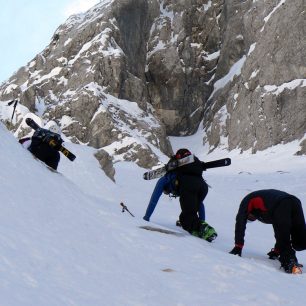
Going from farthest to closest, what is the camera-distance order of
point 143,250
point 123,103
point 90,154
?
point 123,103, point 90,154, point 143,250

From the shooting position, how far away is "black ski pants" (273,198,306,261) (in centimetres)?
660

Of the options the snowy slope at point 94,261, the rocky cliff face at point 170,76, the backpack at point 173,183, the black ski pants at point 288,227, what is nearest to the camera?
the snowy slope at point 94,261

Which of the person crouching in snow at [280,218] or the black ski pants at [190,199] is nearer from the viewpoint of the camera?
the person crouching in snow at [280,218]

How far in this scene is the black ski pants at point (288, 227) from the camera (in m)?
6.60

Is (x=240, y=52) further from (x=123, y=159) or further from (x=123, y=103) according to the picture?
(x=123, y=159)

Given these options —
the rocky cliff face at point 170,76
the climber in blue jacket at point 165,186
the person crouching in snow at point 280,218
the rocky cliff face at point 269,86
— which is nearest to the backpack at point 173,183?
the climber in blue jacket at point 165,186

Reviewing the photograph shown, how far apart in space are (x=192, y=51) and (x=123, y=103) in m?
30.7

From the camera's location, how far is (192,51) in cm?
10556

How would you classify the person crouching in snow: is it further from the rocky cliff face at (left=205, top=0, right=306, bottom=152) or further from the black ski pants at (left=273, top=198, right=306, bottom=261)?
the rocky cliff face at (left=205, top=0, right=306, bottom=152)

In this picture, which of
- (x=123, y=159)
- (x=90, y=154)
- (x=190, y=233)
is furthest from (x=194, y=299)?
(x=123, y=159)

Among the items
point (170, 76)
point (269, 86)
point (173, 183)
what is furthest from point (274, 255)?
point (170, 76)

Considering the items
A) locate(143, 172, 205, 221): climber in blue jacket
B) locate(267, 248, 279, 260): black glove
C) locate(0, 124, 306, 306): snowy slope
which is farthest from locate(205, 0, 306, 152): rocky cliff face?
locate(0, 124, 306, 306): snowy slope

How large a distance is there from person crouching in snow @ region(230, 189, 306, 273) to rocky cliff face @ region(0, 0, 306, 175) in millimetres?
46770

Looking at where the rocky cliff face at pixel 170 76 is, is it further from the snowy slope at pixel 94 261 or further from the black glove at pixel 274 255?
the black glove at pixel 274 255
